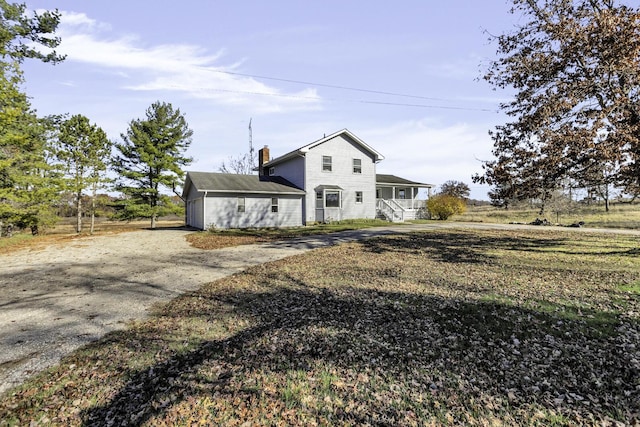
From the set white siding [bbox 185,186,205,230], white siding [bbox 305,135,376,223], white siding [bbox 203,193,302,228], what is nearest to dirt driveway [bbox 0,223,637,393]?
→ white siding [bbox 203,193,302,228]

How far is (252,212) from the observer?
77.7 feet

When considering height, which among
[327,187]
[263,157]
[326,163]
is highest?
[263,157]

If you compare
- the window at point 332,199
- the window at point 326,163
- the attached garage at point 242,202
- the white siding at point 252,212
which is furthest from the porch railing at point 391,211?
the white siding at point 252,212

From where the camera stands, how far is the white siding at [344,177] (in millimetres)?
25531

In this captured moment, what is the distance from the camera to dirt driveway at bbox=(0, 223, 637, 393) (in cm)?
466

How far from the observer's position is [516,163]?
1197 cm

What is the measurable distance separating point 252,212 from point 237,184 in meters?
2.44

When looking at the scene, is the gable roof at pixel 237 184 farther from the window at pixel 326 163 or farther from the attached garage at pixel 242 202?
the window at pixel 326 163

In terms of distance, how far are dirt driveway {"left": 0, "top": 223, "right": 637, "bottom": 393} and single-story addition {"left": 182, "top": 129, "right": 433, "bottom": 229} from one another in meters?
7.73

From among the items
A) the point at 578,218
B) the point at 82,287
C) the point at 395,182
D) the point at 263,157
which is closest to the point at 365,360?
the point at 82,287

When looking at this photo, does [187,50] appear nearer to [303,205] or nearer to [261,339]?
[303,205]

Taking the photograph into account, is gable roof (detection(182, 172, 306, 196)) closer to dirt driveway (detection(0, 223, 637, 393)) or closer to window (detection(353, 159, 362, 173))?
Answer: window (detection(353, 159, 362, 173))

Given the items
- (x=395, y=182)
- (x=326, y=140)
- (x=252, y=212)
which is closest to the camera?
(x=252, y=212)

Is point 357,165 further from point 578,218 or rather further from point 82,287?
point 578,218
